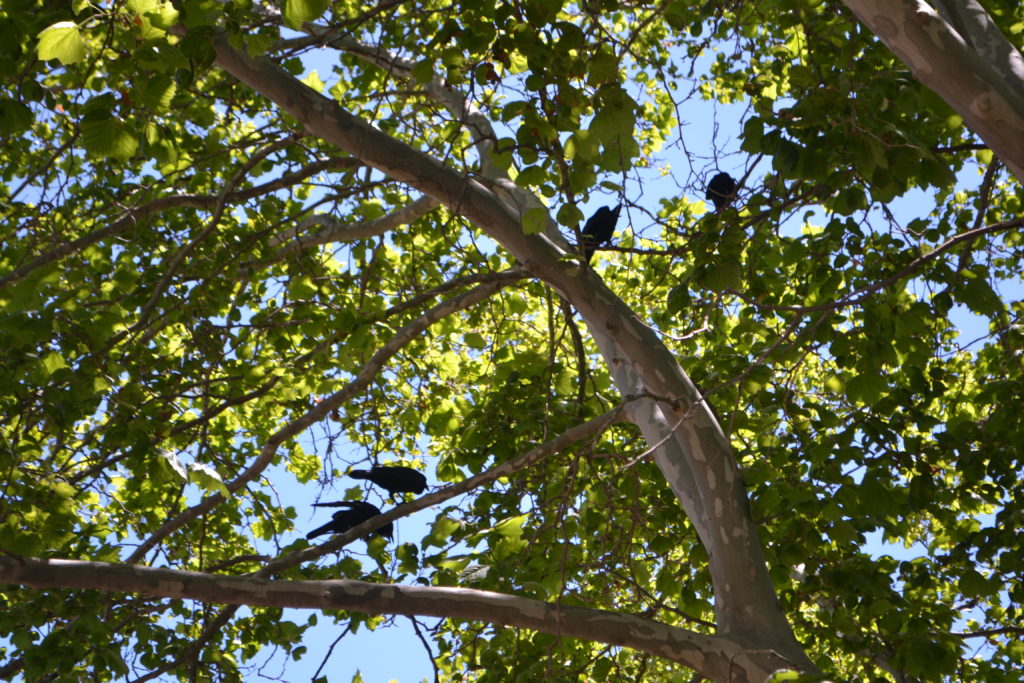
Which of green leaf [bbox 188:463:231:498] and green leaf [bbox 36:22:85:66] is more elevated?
green leaf [bbox 36:22:85:66]

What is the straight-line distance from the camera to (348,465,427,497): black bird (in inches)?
183

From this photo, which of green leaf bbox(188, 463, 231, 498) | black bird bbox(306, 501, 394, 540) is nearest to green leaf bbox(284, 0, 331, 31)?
green leaf bbox(188, 463, 231, 498)

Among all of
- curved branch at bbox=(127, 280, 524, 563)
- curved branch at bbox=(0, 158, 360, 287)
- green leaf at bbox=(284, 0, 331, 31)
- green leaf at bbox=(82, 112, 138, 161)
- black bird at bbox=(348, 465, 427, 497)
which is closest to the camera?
green leaf at bbox=(284, 0, 331, 31)

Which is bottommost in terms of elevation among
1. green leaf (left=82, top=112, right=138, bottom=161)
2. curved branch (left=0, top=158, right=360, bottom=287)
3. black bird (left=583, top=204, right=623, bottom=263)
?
green leaf (left=82, top=112, right=138, bottom=161)

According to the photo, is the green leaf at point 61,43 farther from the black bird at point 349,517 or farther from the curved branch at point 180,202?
the black bird at point 349,517

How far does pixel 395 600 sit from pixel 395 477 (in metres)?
1.18

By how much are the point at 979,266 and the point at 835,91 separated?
5.38 feet

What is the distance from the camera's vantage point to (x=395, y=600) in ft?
11.6

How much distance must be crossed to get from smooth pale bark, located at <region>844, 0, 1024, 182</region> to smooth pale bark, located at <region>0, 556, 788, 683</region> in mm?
1883

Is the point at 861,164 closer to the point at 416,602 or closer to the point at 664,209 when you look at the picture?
the point at 416,602

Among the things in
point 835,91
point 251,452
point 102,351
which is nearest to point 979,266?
point 835,91

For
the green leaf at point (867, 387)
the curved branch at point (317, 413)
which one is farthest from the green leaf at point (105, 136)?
the green leaf at point (867, 387)

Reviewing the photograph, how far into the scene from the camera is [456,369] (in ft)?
21.6

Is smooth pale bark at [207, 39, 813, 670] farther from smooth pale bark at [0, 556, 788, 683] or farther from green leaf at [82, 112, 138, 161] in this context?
green leaf at [82, 112, 138, 161]
